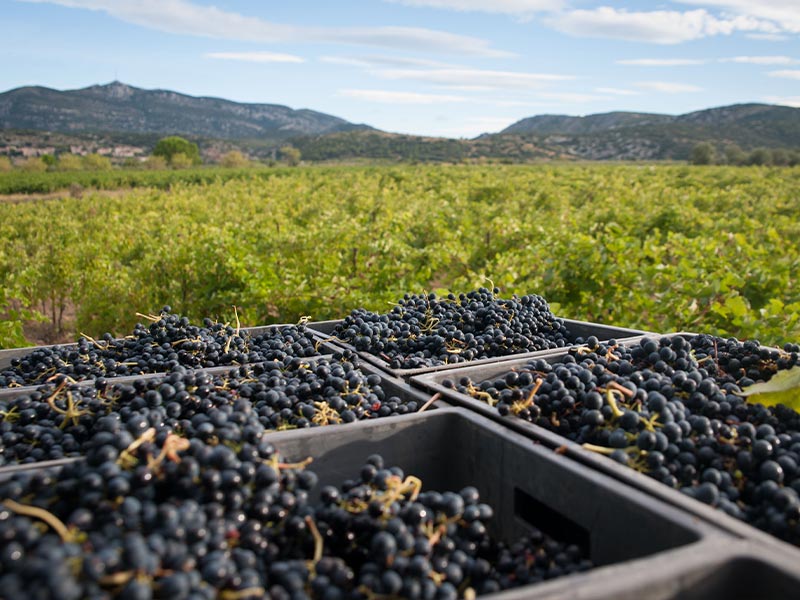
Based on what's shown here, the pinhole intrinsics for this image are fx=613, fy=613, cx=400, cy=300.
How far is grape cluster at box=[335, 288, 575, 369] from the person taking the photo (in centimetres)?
274

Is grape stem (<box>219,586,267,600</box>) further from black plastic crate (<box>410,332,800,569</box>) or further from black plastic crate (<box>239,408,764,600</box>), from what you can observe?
black plastic crate (<box>410,332,800,569</box>)

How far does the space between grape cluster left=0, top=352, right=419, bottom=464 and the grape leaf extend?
103 cm

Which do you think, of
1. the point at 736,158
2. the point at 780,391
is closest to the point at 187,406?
the point at 780,391

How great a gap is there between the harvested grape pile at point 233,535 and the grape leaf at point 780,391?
0.83 m

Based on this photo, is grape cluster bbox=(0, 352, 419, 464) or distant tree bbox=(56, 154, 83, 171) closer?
grape cluster bbox=(0, 352, 419, 464)

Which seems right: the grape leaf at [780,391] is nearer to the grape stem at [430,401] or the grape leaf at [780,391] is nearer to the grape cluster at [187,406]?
the grape stem at [430,401]

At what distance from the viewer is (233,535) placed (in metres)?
1.21

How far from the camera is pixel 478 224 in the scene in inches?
418

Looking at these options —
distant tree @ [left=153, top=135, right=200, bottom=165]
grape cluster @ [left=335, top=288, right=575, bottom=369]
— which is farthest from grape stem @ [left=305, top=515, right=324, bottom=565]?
distant tree @ [left=153, top=135, right=200, bottom=165]

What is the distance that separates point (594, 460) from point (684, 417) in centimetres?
37

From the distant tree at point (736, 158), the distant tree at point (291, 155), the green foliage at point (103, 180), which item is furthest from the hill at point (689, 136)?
the green foliage at point (103, 180)

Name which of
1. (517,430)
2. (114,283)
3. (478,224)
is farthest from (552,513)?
(478,224)

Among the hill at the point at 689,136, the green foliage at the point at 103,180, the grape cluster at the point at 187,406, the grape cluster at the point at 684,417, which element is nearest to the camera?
the grape cluster at the point at 684,417

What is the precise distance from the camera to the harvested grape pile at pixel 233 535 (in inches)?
39.1
